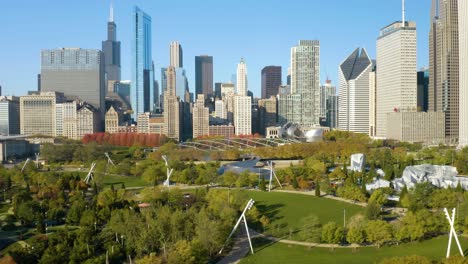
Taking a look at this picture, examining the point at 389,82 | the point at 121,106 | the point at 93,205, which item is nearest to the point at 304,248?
the point at 93,205

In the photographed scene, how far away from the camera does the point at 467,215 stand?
27047 mm

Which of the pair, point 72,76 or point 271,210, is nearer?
point 271,210

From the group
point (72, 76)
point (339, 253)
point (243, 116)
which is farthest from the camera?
point (72, 76)

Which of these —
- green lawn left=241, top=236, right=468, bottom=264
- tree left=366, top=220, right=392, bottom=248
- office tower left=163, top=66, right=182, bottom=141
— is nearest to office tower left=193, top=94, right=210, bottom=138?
office tower left=163, top=66, right=182, bottom=141

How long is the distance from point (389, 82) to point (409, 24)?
1083 cm

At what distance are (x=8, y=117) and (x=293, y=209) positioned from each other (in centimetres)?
9037

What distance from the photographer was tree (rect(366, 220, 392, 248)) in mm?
24109

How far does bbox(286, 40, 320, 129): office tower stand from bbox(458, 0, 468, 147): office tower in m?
42.3

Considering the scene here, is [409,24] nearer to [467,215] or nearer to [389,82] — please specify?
[389,82]

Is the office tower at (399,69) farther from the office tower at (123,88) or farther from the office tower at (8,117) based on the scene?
the office tower at (123,88)

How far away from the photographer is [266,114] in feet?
385

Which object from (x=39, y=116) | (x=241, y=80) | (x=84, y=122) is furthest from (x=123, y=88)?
(x=84, y=122)

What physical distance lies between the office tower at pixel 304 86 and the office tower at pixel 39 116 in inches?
1982

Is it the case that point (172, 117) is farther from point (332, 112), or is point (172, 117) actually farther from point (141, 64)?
point (141, 64)
